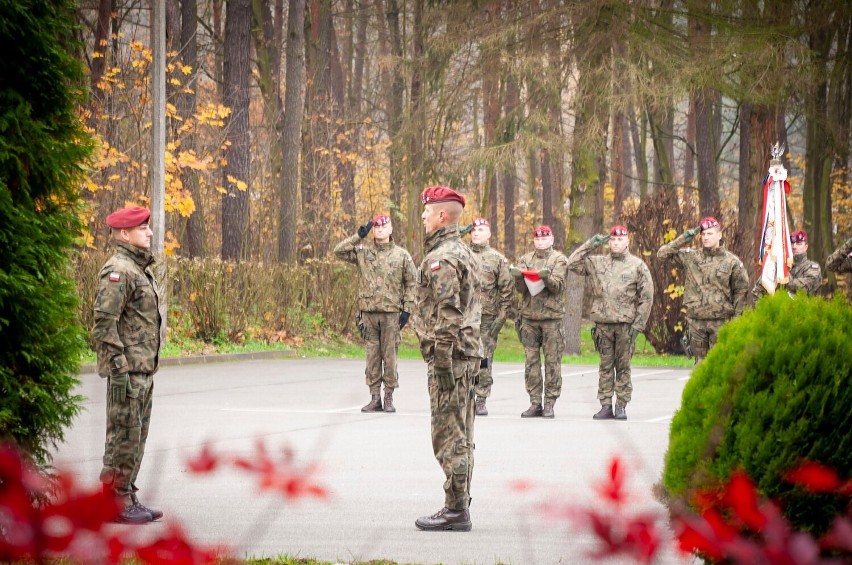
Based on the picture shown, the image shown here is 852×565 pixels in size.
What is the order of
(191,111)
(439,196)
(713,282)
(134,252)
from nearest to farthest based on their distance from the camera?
1. (439,196)
2. (134,252)
3. (713,282)
4. (191,111)

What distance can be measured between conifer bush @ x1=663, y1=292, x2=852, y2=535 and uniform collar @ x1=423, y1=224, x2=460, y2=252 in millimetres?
3239

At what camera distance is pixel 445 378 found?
7.65m

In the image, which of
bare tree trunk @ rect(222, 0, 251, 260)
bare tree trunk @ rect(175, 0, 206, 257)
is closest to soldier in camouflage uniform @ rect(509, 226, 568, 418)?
bare tree trunk @ rect(175, 0, 206, 257)

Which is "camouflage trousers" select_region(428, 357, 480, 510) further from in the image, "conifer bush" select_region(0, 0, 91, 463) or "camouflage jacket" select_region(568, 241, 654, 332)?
"camouflage jacket" select_region(568, 241, 654, 332)

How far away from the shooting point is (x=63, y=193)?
6488 millimetres

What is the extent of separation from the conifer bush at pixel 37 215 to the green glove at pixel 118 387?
3.61 ft

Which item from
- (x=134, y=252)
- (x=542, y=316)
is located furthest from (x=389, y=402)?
(x=134, y=252)

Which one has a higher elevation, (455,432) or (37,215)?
(37,215)

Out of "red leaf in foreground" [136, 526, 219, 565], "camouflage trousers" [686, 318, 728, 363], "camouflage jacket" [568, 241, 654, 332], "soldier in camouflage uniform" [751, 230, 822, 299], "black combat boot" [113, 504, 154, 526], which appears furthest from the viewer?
"soldier in camouflage uniform" [751, 230, 822, 299]

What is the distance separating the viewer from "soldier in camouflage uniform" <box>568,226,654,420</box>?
14188mm

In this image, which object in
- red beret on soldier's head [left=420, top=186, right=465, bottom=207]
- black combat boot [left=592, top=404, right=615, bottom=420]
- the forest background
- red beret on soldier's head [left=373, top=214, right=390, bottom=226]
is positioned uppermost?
the forest background

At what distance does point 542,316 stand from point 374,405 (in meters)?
2.30

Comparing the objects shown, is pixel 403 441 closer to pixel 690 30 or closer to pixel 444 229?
pixel 444 229

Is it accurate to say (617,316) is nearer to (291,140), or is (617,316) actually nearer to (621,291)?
(621,291)
